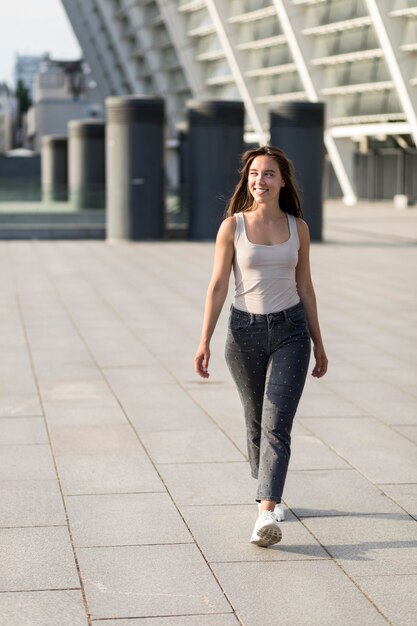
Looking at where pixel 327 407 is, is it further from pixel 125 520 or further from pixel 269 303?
pixel 269 303

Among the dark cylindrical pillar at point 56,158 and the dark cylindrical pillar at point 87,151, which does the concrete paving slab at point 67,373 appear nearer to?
the dark cylindrical pillar at point 87,151

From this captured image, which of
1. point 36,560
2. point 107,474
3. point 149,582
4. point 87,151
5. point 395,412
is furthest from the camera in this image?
point 87,151

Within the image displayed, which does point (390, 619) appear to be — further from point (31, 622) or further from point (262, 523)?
point (31, 622)

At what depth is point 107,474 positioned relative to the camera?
6.88m

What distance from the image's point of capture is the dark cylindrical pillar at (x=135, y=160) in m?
28.1

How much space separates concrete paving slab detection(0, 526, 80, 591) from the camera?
4.94 metres

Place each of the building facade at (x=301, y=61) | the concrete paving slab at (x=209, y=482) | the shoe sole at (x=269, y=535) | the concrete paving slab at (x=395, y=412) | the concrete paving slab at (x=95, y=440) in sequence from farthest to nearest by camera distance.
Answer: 1. the building facade at (x=301, y=61)
2. the concrete paving slab at (x=395, y=412)
3. the concrete paving slab at (x=95, y=440)
4. the concrete paving slab at (x=209, y=482)
5. the shoe sole at (x=269, y=535)

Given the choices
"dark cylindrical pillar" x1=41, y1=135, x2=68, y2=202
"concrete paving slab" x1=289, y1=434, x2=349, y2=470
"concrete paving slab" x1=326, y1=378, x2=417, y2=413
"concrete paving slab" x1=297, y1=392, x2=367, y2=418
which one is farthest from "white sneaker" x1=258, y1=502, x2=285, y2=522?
"dark cylindrical pillar" x1=41, y1=135, x2=68, y2=202

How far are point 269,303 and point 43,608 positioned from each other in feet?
5.72

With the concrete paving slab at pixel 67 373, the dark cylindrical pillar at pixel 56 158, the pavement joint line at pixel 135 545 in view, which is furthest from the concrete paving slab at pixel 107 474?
the dark cylindrical pillar at pixel 56 158

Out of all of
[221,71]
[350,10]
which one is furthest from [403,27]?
[221,71]

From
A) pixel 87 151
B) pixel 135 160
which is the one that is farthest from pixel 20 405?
pixel 87 151

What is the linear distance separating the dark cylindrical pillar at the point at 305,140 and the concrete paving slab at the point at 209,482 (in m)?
20.8

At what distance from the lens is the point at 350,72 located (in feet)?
202
